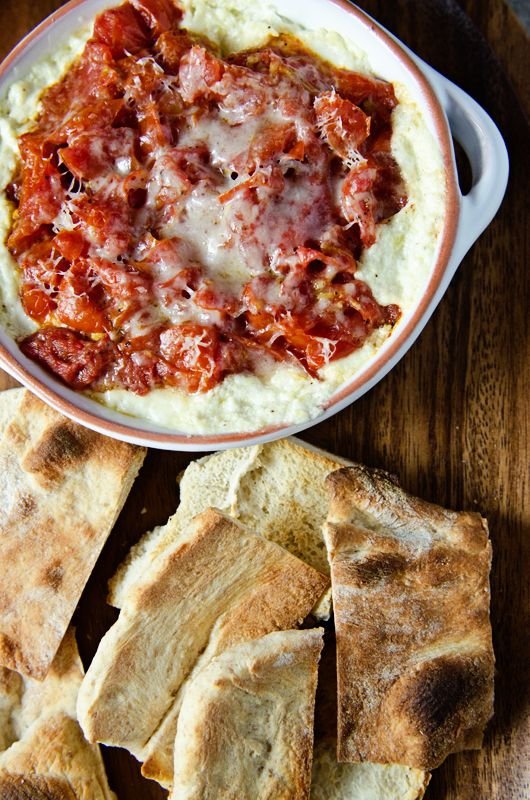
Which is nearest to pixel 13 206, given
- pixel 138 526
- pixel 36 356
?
pixel 36 356

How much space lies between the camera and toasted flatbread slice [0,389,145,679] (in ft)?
11.6

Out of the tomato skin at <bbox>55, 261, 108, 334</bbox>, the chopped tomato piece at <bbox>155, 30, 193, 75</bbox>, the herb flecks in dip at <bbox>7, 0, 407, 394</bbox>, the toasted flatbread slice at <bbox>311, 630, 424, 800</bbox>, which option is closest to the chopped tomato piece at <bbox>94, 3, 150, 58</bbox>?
the herb flecks in dip at <bbox>7, 0, 407, 394</bbox>

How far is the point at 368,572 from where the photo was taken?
3.41m

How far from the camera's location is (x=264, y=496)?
3.69 m

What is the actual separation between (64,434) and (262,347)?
1.01m

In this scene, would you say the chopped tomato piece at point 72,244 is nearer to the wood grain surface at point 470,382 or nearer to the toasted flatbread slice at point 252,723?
the wood grain surface at point 470,382

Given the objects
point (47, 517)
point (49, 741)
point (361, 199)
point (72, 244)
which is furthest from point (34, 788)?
point (361, 199)

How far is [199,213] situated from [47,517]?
4.86 feet

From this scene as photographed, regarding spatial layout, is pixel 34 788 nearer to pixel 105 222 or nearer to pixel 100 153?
pixel 105 222

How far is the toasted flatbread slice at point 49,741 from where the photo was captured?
3.45 m

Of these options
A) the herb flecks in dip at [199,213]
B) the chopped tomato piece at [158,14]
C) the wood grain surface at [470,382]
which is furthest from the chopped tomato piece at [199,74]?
the wood grain surface at [470,382]

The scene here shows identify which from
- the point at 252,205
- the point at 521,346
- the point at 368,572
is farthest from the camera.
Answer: the point at 521,346

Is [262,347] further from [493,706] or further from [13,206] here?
[493,706]

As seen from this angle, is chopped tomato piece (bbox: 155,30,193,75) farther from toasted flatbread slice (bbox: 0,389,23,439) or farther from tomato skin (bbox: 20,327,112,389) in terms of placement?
toasted flatbread slice (bbox: 0,389,23,439)
